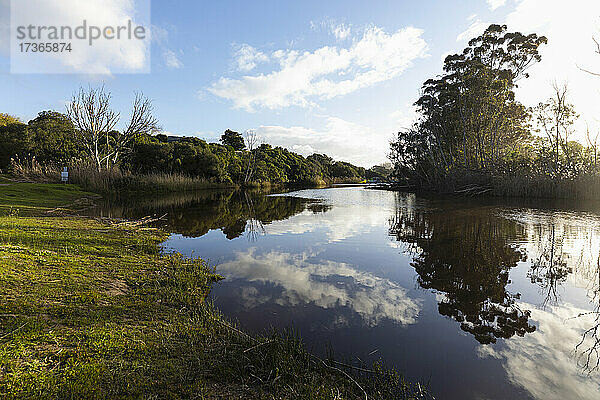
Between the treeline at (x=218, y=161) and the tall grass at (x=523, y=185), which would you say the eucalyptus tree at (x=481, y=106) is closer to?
the tall grass at (x=523, y=185)

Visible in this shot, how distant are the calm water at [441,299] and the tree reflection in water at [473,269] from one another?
23 millimetres

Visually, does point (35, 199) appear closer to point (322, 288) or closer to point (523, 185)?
point (322, 288)

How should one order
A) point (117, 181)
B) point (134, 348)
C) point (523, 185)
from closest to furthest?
point (134, 348) < point (523, 185) < point (117, 181)

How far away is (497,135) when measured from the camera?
23.1 m

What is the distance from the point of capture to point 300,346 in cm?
257

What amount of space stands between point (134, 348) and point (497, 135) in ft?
90.0

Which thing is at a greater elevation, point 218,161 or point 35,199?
point 218,161

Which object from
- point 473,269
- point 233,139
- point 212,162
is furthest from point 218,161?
point 473,269

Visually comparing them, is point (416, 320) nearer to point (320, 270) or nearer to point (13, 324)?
point (320, 270)

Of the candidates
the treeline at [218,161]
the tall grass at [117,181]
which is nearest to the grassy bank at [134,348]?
the tall grass at [117,181]

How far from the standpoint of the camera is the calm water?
2.55 m

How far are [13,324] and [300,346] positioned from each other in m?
2.34

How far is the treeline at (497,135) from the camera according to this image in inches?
662

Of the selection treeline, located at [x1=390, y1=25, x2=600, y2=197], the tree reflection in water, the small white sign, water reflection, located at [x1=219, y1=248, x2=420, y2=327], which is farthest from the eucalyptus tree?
the small white sign
